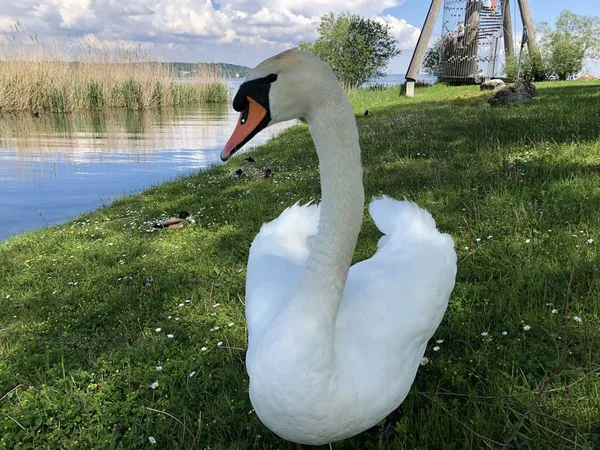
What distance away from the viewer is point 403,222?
9.45ft

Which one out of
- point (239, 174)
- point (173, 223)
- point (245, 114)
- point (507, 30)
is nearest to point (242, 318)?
point (245, 114)

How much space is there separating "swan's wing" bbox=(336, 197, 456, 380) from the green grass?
0.43 meters

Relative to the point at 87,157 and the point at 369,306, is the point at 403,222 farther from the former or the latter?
the point at 87,157

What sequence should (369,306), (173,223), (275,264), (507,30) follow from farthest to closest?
(507,30), (173,223), (275,264), (369,306)

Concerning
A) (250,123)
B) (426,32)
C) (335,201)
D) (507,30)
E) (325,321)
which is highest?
(507,30)

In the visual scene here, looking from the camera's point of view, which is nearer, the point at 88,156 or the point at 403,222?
the point at 403,222

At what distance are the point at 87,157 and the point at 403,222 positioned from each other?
37.1ft

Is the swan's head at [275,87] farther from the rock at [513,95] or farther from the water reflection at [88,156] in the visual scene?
the rock at [513,95]

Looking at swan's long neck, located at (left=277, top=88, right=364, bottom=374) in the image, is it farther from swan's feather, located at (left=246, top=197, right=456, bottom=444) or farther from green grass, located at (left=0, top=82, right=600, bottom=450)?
green grass, located at (left=0, top=82, right=600, bottom=450)

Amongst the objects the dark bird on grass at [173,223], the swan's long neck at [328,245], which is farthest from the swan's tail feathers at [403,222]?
the dark bird on grass at [173,223]

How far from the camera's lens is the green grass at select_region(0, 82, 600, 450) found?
2.24 meters

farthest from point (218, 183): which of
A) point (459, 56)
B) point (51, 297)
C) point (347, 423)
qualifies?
point (459, 56)

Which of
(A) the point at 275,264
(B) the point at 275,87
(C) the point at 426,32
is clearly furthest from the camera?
(C) the point at 426,32

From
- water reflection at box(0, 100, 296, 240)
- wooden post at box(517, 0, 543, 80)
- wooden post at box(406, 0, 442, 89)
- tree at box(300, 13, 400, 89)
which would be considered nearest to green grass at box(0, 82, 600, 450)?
water reflection at box(0, 100, 296, 240)
